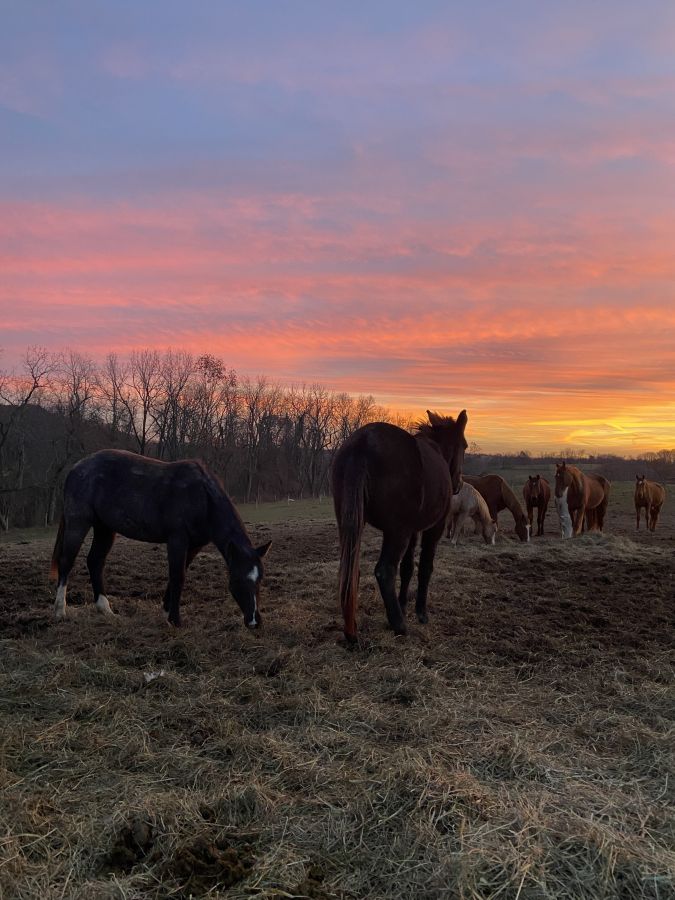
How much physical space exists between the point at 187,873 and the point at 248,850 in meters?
0.26

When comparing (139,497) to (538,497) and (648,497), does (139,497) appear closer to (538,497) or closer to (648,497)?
(538,497)

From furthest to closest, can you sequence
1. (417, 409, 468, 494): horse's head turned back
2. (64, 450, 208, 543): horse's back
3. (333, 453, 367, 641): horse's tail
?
(417, 409, 468, 494): horse's head turned back < (64, 450, 208, 543): horse's back < (333, 453, 367, 641): horse's tail

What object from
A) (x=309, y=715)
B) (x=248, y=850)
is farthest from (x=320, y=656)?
(x=248, y=850)

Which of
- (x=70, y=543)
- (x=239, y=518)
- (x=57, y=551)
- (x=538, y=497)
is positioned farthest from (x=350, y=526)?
(x=538, y=497)

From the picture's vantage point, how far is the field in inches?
85.7

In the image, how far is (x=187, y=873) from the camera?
2.17 metres

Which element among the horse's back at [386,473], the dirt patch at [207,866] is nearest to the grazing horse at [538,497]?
the horse's back at [386,473]

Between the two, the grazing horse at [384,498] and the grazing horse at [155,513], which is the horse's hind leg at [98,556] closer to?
the grazing horse at [155,513]

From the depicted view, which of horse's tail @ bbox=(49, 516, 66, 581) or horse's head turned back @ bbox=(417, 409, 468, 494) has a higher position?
horse's head turned back @ bbox=(417, 409, 468, 494)

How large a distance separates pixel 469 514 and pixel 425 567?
288 inches

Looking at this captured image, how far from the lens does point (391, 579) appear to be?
5574mm

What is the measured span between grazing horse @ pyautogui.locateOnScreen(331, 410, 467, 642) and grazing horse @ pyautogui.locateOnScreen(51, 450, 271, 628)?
3.88ft

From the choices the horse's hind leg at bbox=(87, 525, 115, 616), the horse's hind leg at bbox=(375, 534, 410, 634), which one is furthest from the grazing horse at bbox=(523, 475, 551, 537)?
the horse's hind leg at bbox=(87, 525, 115, 616)

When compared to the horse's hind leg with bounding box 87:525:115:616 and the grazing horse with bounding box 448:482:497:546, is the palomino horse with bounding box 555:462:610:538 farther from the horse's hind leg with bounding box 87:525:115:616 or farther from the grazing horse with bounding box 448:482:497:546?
the horse's hind leg with bounding box 87:525:115:616
